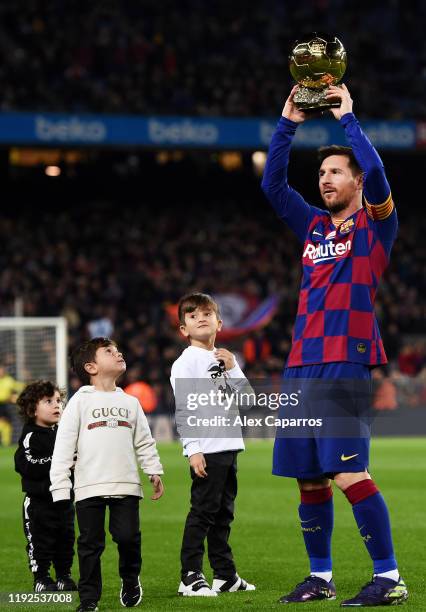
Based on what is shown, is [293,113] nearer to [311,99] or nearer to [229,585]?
[311,99]

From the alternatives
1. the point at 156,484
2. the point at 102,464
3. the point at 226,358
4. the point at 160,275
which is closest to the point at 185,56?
the point at 160,275

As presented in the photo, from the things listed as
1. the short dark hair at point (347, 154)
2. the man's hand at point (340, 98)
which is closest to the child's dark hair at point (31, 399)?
the short dark hair at point (347, 154)

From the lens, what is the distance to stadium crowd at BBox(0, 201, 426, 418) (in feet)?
83.9

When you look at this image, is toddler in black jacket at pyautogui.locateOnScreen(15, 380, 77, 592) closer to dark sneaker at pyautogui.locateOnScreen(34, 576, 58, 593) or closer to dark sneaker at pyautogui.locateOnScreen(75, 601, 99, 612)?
dark sneaker at pyautogui.locateOnScreen(34, 576, 58, 593)

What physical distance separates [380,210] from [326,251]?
37 centimetres

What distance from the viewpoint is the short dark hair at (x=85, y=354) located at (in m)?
5.84

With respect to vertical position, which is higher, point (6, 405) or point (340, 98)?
point (6, 405)

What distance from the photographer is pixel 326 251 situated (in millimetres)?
5863

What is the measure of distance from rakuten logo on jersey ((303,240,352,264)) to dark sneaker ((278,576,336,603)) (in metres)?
1.61

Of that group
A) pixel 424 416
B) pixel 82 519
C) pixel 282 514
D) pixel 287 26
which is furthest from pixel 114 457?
pixel 287 26

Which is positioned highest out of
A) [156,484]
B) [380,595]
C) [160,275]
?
[160,275]

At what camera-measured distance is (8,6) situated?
30.6m

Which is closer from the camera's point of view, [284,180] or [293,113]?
[293,113]

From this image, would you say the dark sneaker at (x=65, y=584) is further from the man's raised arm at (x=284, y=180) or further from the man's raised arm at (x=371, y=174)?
the man's raised arm at (x=371, y=174)
